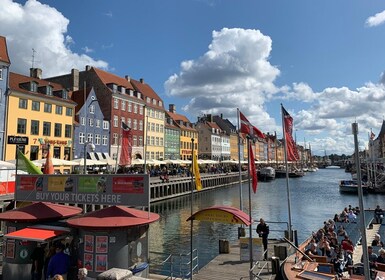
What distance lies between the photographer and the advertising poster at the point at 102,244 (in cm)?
1017

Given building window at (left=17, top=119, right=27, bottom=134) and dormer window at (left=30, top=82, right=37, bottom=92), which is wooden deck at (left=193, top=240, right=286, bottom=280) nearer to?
building window at (left=17, top=119, right=27, bottom=134)

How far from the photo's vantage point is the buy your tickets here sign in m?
11.0

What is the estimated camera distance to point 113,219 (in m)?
10.3

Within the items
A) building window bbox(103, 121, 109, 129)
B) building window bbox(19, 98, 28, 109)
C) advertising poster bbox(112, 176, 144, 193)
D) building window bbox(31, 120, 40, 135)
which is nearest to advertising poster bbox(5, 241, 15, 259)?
advertising poster bbox(112, 176, 144, 193)

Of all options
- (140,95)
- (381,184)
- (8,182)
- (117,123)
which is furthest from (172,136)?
(8,182)

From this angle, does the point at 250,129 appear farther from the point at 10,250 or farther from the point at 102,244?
the point at 10,250

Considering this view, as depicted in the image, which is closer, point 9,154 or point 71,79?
point 9,154

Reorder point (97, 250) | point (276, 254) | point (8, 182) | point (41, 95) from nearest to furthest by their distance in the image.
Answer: point (97, 250), point (276, 254), point (8, 182), point (41, 95)

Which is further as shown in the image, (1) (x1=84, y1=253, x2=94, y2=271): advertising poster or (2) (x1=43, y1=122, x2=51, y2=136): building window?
(2) (x1=43, y1=122, x2=51, y2=136): building window

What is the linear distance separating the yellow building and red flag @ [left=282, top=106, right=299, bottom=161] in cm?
3013

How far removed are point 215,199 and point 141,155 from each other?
2286 centimetres

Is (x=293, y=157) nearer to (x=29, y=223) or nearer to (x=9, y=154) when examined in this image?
(x=29, y=223)

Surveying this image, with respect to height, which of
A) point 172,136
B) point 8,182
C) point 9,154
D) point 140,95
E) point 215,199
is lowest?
point 215,199

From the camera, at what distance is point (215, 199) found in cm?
5356
